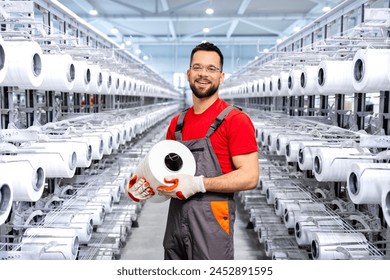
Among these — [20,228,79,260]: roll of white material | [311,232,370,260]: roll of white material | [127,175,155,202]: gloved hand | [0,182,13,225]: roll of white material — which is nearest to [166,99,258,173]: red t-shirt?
[127,175,155,202]: gloved hand

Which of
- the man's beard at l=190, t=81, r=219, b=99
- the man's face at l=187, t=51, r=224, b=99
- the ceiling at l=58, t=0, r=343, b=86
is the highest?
the ceiling at l=58, t=0, r=343, b=86

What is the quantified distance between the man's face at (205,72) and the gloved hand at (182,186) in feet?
1.36

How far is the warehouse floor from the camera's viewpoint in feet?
14.5

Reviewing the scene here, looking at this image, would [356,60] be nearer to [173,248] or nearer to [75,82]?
[173,248]

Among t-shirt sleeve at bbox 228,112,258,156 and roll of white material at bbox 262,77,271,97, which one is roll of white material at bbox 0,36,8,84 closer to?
t-shirt sleeve at bbox 228,112,258,156

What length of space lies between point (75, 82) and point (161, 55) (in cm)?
2055

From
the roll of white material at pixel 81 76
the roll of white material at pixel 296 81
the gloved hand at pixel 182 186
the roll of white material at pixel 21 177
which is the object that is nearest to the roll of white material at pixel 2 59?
the roll of white material at pixel 21 177

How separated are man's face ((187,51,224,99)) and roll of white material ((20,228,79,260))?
1284mm

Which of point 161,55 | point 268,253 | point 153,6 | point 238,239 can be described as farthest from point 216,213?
point 161,55

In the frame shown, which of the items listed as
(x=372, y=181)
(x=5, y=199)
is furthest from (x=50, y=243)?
(x=372, y=181)

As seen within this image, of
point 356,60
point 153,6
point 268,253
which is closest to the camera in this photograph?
point 356,60

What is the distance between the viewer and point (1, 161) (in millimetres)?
1850

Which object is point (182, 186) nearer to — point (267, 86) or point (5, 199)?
point (5, 199)

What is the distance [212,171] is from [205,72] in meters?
0.45
